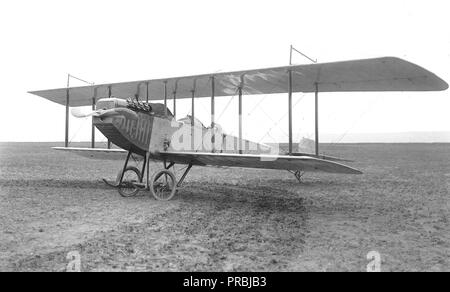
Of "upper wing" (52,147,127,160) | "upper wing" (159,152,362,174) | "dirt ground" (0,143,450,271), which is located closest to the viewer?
"dirt ground" (0,143,450,271)

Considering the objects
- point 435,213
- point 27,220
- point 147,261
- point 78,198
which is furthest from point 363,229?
point 78,198

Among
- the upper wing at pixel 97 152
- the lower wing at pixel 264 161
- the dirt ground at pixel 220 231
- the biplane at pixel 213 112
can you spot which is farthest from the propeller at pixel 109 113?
the upper wing at pixel 97 152

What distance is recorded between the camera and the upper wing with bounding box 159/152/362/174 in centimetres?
659

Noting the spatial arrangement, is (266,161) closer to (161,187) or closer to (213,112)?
(213,112)

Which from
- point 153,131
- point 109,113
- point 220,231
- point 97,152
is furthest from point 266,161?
point 97,152

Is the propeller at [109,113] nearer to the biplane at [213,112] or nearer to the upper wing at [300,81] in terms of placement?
the biplane at [213,112]

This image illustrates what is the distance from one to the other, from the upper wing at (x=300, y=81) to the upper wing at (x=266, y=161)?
1.96 metres

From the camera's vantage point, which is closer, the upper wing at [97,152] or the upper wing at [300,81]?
the upper wing at [300,81]

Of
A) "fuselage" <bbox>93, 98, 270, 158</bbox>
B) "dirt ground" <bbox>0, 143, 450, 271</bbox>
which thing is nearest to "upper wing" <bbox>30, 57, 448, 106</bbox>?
"fuselage" <bbox>93, 98, 270, 158</bbox>

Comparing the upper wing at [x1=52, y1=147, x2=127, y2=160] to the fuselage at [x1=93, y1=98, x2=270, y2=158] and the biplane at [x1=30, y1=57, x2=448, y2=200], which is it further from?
the fuselage at [x1=93, y1=98, x2=270, y2=158]

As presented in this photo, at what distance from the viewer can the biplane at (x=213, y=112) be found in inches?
285

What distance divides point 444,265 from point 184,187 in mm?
7940

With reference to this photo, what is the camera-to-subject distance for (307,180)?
13828 mm

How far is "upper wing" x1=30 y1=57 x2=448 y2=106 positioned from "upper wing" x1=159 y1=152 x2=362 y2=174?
1956 millimetres
